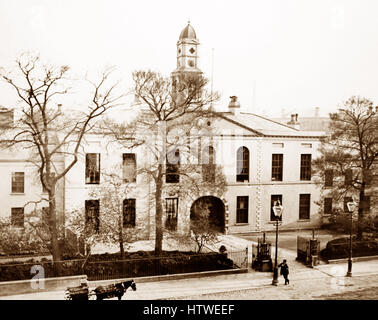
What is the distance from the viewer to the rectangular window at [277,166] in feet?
86.4

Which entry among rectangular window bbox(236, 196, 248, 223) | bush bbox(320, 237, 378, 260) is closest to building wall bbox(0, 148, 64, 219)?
rectangular window bbox(236, 196, 248, 223)

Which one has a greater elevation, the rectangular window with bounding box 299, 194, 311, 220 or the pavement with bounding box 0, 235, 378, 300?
the rectangular window with bounding box 299, 194, 311, 220

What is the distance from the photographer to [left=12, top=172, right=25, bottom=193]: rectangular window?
62.4 ft

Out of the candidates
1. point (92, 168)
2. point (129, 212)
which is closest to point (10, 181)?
point (92, 168)

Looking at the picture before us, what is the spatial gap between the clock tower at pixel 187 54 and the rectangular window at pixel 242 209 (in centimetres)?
1093

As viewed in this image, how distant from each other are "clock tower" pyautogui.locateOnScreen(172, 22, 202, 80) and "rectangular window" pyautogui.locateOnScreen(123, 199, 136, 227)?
6994 mm

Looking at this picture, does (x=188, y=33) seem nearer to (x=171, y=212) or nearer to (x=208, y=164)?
(x=208, y=164)

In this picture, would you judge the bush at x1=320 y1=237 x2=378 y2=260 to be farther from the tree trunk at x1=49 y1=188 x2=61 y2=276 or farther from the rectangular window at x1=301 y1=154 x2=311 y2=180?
the tree trunk at x1=49 y1=188 x2=61 y2=276

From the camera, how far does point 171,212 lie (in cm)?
2322

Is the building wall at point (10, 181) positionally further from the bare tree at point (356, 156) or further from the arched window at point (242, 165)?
the bare tree at point (356, 156)

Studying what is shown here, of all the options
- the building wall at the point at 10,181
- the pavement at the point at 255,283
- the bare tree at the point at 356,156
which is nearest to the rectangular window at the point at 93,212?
the building wall at the point at 10,181

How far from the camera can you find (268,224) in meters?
26.0

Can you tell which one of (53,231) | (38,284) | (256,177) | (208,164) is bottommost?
(38,284)

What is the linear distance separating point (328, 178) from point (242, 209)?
18.5 ft
